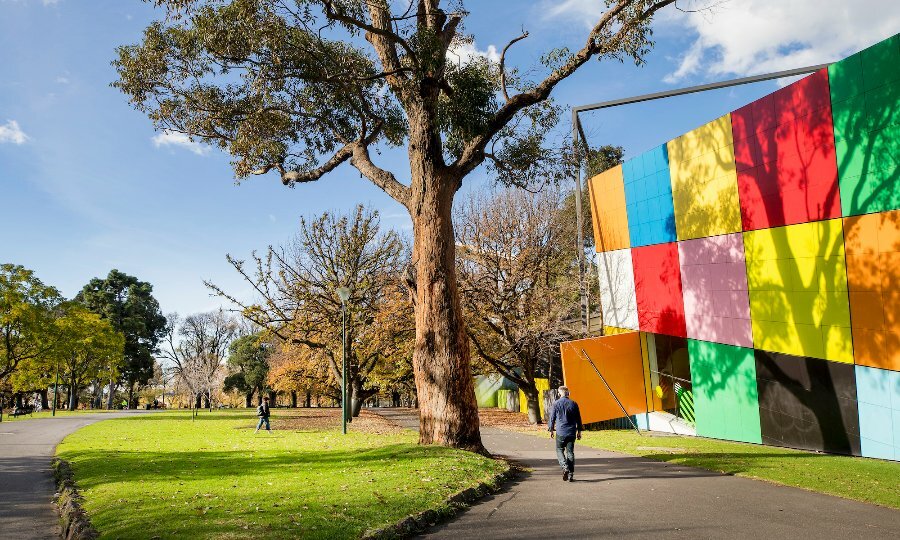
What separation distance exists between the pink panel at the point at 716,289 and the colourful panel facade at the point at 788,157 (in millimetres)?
1187

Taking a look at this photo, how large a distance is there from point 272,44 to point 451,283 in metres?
5.94

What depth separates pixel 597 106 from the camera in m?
23.3

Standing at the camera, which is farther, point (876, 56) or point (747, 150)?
point (747, 150)

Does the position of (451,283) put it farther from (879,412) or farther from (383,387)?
(383,387)

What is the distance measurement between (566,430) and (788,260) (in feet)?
27.1

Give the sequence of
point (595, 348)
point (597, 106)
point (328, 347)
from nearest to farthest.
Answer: point (595, 348)
point (597, 106)
point (328, 347)

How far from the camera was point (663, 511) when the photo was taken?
7.69m

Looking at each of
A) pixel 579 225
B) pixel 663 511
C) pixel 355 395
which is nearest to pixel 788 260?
pixel 579 225

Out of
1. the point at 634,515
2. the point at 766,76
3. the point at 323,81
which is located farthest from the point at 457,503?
the point at 766,76

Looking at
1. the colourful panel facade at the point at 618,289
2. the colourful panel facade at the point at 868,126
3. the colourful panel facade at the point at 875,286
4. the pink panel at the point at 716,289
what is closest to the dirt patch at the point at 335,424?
A: the colourful panel facade at the point at 618,289

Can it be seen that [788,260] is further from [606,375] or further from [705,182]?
[606,375]

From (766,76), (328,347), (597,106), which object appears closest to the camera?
(766,76)

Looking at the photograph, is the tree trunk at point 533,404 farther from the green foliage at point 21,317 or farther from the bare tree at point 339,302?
the green foliage at point 21,317

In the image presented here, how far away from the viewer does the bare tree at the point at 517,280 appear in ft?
85.1
